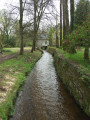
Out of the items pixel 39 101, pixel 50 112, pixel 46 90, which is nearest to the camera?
pixel 50 112

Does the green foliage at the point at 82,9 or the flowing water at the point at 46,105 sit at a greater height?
the green foliage at the point at 82,9

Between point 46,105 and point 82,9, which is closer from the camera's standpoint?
point 46,105

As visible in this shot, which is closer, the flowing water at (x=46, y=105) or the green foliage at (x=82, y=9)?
the flowing water at (x=46, y=105)

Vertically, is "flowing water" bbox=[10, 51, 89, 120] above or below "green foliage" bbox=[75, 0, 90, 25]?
below

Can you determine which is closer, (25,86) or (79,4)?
(25,86)

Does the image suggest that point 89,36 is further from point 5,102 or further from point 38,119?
point 5,102

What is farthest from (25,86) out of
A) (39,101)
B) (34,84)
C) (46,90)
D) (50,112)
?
Answer: (50,112)

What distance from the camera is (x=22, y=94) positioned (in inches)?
219

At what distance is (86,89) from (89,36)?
2.58m

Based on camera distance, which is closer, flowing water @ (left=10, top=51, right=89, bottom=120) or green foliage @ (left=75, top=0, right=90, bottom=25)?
flowing water @ (left=10, top=51, right=89, bottom=120)

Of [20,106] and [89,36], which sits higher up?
[89,36]

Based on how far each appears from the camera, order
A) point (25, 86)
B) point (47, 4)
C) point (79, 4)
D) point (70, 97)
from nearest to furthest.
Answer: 1. point (70, 97)
2. point (25, 86)
3. point (47, 4)
4. point (79, 4)

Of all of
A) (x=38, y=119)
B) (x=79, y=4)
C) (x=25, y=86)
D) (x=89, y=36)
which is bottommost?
(x=38, y=119)

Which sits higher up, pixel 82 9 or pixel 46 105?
pixel 82 9
